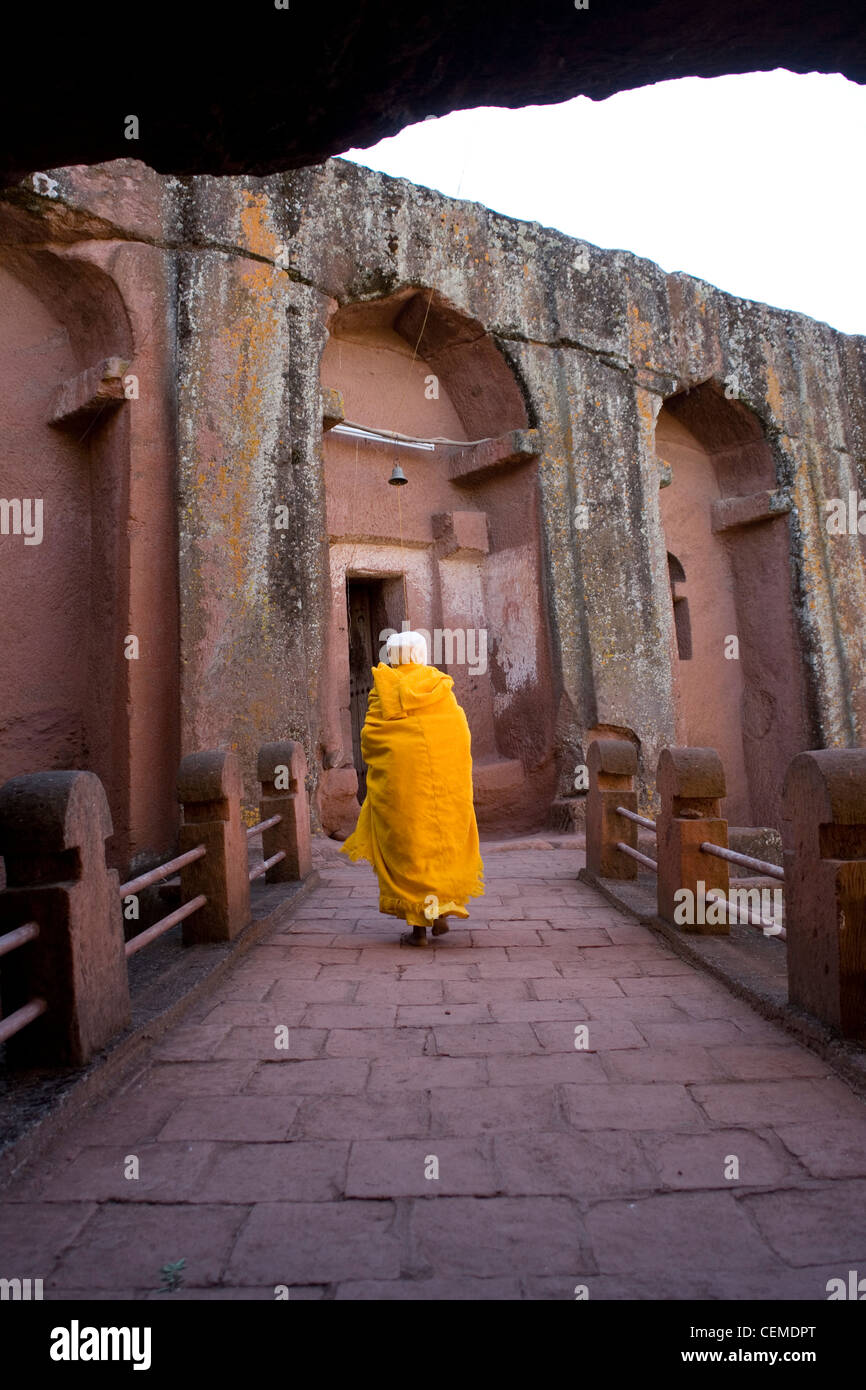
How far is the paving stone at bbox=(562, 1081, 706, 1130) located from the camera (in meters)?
2.63

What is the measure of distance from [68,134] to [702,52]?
1.72 m

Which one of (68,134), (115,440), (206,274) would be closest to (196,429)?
(115,440)

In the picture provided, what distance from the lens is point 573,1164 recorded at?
2.39 m

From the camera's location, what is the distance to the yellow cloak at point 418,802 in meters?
5.13

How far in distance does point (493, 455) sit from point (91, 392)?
4549 millimetres

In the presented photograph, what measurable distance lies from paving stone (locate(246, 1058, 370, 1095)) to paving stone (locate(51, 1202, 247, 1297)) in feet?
2.44

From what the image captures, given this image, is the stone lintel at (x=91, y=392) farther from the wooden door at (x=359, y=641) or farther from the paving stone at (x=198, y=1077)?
the paving stone at (x=198, y=1077)

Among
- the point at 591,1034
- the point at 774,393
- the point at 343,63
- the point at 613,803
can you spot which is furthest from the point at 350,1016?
the point at 774,393

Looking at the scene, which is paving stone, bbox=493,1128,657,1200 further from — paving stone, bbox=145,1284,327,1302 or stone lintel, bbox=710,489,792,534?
stone lintel, bbox=710,489,792,534

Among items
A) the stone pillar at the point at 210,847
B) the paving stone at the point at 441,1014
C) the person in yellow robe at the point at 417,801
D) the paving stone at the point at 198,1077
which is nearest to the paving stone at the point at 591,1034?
the paving stone at the point at 441,1014

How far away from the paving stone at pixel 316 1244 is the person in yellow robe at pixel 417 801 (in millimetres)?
2905

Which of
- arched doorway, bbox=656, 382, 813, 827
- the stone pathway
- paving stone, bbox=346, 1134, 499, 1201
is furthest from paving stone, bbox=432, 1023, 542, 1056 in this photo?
arched doorway, bbox=656, 382, 813, 827

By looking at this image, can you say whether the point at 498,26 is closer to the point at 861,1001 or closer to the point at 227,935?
the point at 861,1001

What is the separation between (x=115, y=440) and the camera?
8.10 metres
